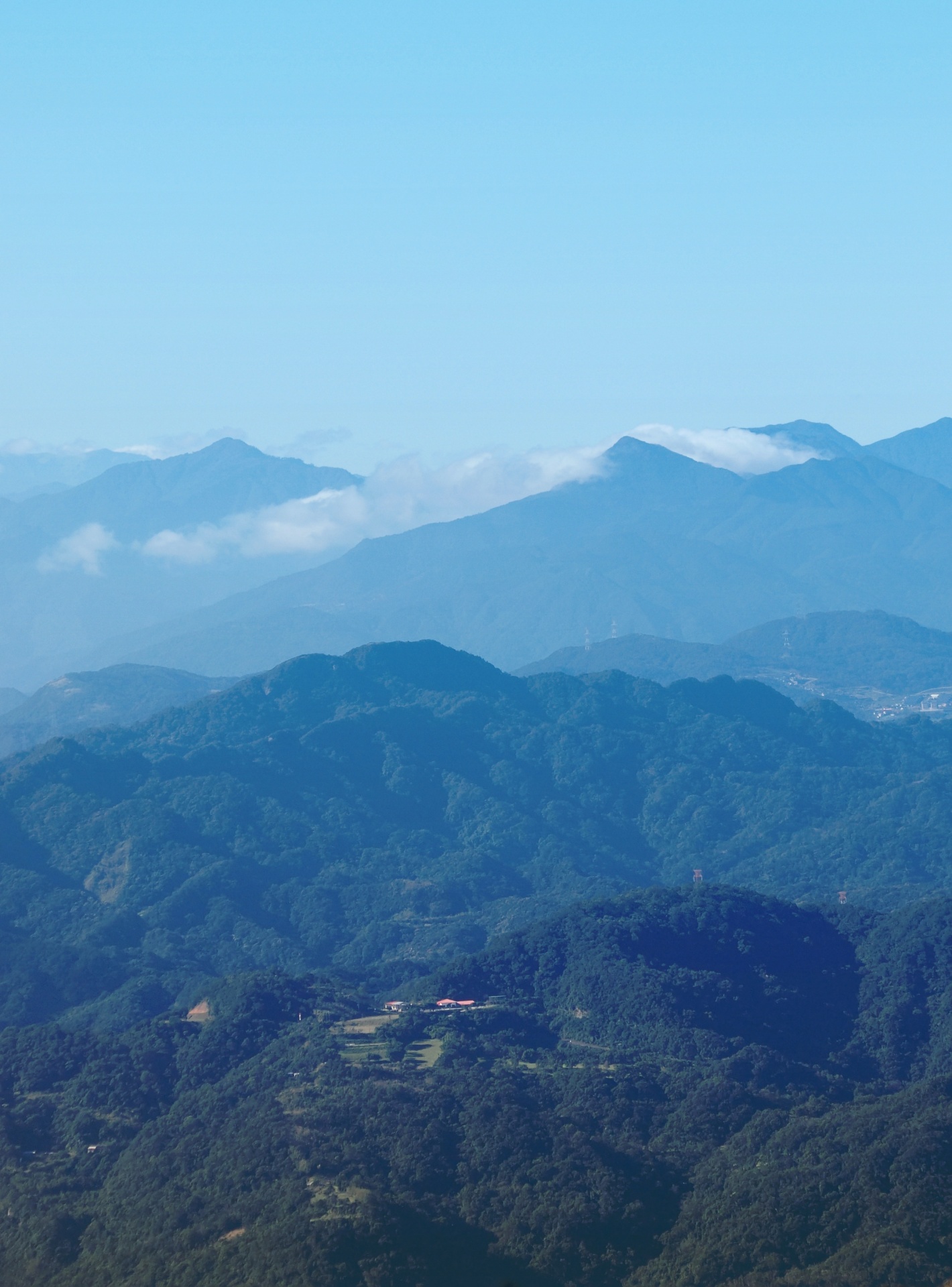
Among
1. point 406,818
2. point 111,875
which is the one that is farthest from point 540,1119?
point 406,818

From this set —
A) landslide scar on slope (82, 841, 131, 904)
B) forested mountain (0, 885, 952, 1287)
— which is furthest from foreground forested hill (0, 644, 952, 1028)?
forested mountain (0, 885, 952, 1287)

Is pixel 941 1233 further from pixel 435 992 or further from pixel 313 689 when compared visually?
pixel 313 689

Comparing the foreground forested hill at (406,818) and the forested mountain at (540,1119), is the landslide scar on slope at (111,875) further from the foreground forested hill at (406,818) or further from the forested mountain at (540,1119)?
the forested mountain at (540,1119)

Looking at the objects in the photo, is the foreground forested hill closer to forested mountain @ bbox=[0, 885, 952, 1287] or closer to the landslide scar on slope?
the landslide scar on slope

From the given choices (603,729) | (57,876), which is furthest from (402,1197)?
(603,729)

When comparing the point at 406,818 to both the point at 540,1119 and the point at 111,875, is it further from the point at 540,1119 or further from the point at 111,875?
the point at 540,1119
